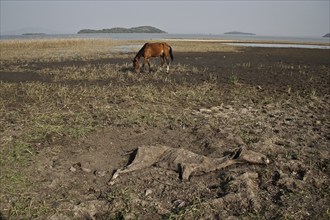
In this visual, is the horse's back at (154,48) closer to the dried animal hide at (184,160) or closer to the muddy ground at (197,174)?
the muddy ground at (197,174)

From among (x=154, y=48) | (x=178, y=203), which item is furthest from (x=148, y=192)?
(x=154, y=48)

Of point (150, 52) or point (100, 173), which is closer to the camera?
point (100, 173)

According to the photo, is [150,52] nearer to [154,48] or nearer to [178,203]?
[154,48]

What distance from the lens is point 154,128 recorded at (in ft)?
22.9

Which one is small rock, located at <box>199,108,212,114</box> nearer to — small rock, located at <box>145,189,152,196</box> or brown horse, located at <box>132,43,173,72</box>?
small rock, located at <box>145,189,152,196</box>

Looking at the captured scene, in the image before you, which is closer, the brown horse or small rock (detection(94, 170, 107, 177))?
small rock (detection(94, 170, 107, 177))

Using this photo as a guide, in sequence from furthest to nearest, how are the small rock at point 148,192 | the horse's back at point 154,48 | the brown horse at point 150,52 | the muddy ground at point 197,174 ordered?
the horse's back at point 154,48, the brown horse at point 150,52, the small rock at point 148,192, the muddy ground at point 197,174

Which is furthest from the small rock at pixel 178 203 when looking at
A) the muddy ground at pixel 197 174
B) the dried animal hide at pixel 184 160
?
the dried animal hide at pixel 184 160

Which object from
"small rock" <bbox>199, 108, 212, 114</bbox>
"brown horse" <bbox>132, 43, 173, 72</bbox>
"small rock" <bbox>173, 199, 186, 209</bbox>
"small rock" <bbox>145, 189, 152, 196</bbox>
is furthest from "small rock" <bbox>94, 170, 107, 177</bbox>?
"brown horse" <bbox>132, 43, 173, 72</bbox>

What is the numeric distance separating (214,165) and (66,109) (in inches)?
196

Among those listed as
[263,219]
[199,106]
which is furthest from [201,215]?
[199,106]

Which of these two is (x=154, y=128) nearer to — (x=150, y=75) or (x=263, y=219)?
(x=263, y=219)

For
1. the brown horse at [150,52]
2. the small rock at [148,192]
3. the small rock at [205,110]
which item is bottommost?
the small rock at [148,192]

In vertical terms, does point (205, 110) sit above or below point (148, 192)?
above
